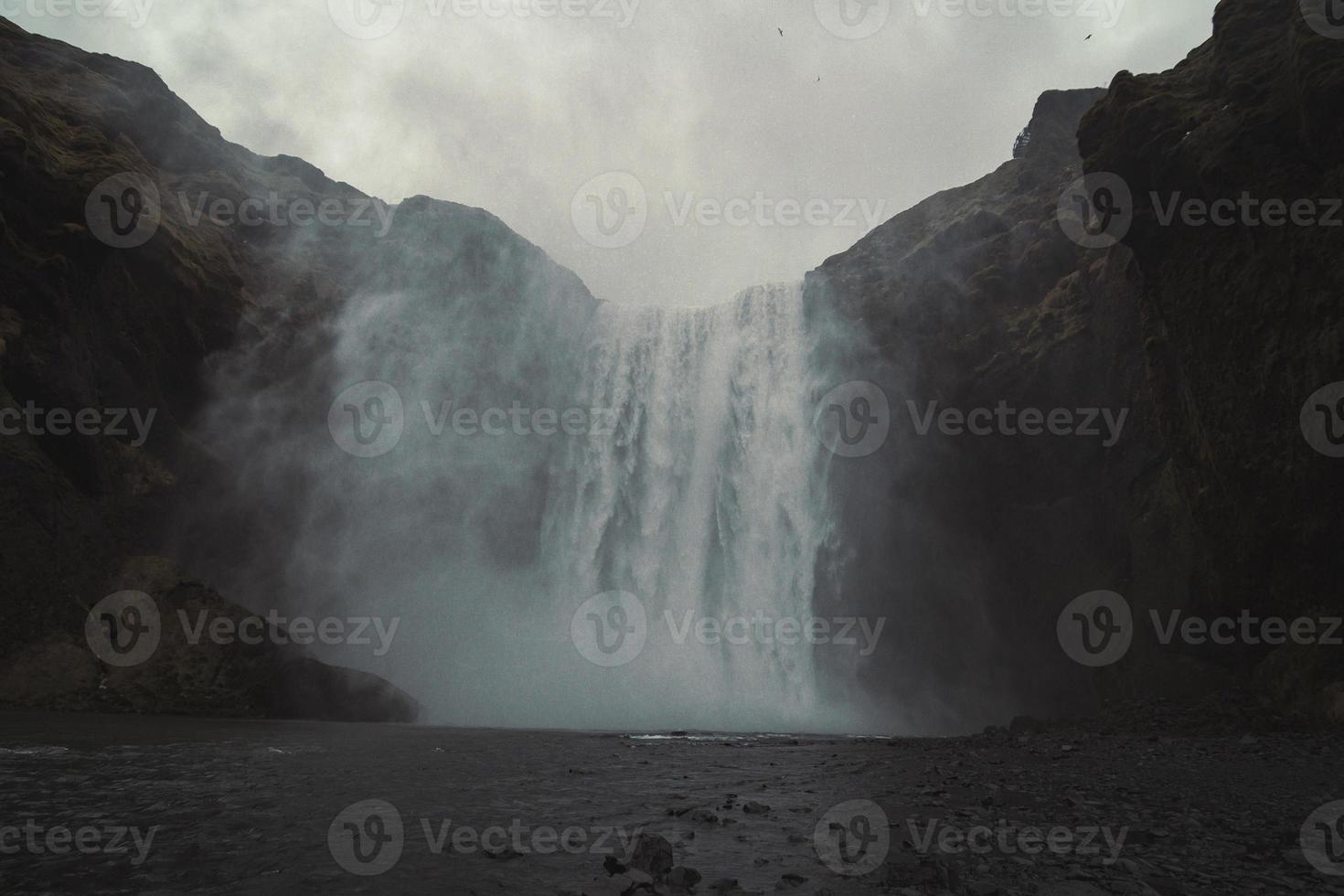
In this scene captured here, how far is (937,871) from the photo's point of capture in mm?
6375

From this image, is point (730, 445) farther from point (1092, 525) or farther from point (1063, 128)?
point (1063, 128)

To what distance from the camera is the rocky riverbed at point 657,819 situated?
6.27m

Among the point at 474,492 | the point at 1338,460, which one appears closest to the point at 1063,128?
the point at 1338,460

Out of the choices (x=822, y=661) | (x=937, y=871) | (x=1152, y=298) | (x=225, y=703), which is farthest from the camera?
(x=822, y=661)

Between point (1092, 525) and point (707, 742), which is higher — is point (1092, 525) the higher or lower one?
the higher one

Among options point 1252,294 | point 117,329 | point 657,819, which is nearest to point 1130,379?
point 1252,294

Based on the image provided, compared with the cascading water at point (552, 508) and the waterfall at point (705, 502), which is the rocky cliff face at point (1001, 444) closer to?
the waterfall at point (705, 502)

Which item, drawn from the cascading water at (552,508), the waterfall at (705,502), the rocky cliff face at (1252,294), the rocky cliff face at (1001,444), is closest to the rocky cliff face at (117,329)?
the cascading water at (552,508)

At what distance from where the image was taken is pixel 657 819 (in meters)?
8.92

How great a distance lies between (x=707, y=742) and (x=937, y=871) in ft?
48.7

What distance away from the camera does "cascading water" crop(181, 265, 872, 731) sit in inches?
1507

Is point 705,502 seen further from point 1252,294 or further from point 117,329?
point 117,329

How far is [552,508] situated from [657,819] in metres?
38.3

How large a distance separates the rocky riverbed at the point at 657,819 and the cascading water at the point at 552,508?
789 inches
